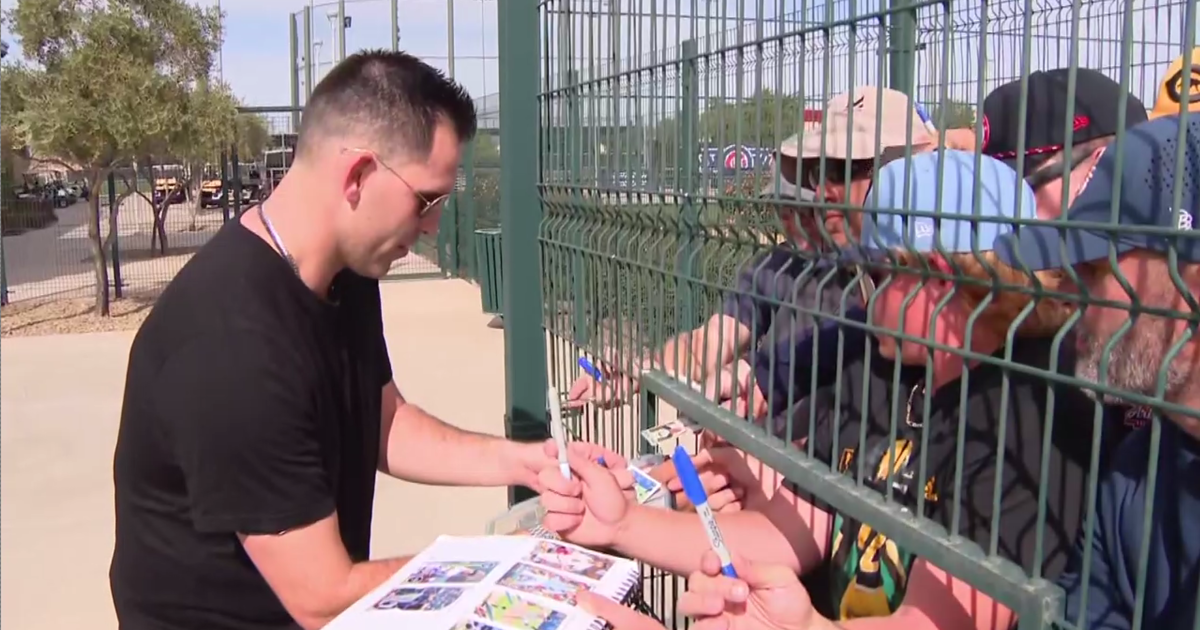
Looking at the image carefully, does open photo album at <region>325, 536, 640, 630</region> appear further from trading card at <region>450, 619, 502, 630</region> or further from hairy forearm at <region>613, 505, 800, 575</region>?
hairy forearm at <region>613, 505, 800, 575</region>

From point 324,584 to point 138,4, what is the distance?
12848 millimetres

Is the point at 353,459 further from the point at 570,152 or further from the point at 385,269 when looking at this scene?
the point at 570,152

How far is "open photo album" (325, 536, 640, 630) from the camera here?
1.77 metres

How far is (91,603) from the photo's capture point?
4629 millimetres

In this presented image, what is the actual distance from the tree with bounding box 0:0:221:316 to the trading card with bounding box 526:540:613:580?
452 inches

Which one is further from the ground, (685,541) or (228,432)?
(228,432)

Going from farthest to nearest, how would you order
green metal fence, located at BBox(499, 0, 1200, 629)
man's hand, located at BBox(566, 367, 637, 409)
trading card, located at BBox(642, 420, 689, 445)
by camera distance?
1. man's hand, located at BBox(566, 367, 637, 409)
2. trading card, located at BBox(642, 420, 689, 445)
3. green metal fence, located at BBox(499, 0, 1200, 629)

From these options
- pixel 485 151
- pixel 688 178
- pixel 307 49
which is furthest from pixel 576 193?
pixel 307 49

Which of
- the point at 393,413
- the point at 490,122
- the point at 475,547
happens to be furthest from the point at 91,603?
the point at 490,122

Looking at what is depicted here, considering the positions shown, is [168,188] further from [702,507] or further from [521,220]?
[702,507]

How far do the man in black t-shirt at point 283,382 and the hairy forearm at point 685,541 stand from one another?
321 mm

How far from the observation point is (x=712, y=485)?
2.50m

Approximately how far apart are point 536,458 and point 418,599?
0.69 metres

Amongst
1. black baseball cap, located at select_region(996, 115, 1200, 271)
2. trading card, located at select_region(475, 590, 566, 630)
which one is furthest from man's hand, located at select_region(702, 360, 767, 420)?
black baseball cap, located at select_region(996, 115, 1200, 271)
